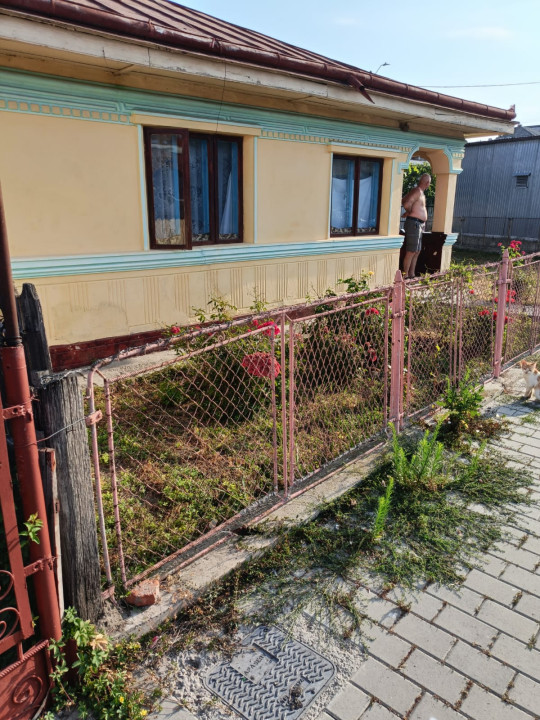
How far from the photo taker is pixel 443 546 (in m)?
3.01

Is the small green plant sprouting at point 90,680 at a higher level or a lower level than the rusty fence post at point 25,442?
lower

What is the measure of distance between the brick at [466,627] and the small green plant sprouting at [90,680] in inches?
54.6

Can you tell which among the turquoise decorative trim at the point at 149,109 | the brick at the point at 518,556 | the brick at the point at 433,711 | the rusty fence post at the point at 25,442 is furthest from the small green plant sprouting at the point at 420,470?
the turquoise decorative trim at the point at 149,109

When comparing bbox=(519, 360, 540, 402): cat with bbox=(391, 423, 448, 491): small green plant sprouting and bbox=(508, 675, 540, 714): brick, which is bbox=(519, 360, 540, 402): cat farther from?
bbox=(508, 675, 540, 714): brick

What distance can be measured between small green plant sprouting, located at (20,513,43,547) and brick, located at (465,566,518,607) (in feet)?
6.88

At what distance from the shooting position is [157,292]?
6.24 metres

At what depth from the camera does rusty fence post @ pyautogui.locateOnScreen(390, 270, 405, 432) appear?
160 inches

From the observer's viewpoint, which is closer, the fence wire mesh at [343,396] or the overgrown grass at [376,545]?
the overgrown grass at [376,545]

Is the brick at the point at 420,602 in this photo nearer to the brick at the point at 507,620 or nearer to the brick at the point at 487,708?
the brick at the point at 507,620

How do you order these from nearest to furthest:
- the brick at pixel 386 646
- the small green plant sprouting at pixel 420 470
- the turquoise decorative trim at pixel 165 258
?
the brick at pixel 386 646, the small green plant sprouting at pixel 420 470, the turquoise decorative trim at pixel 165 258

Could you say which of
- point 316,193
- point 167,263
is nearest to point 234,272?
point 167,263

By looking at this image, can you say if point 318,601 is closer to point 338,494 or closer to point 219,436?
point 338,494

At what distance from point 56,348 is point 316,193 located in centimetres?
431

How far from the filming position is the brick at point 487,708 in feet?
6.61
